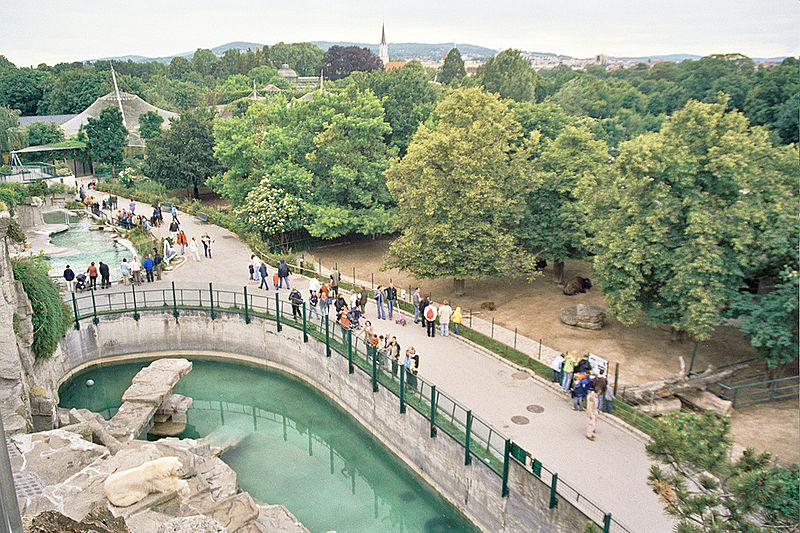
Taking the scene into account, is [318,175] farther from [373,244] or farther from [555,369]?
[555,369]

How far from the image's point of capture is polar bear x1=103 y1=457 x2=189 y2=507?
12.8 metres

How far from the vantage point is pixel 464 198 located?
2803cm

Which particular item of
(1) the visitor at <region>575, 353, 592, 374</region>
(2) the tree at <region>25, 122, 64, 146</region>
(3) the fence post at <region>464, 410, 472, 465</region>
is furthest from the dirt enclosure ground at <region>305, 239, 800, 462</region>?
(2) the tree at <region>25, 122, 64, 146</region>

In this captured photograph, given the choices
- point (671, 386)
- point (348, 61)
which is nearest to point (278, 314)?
point (671, 386)

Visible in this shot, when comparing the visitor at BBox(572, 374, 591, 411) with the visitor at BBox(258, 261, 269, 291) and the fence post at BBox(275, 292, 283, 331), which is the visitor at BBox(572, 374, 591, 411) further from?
the visitor at BBox(258, 261, 269, 291)

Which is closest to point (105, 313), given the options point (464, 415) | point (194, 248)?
point (194, 248)

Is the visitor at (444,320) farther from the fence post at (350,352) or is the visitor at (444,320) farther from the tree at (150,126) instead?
the tree at (150,126)

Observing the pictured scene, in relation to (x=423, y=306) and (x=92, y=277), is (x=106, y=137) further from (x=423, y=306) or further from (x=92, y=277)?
(x=423, y=306)

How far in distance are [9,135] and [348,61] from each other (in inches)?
2905

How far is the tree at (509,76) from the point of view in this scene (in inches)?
2179

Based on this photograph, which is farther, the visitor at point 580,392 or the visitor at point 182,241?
the visitor at point 182,241

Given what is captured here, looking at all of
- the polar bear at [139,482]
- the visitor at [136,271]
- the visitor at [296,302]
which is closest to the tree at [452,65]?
the visitor at [136,271]

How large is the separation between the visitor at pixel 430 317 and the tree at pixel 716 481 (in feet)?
43.4

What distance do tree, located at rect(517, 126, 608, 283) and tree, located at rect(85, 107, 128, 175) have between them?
4660 centimetres
